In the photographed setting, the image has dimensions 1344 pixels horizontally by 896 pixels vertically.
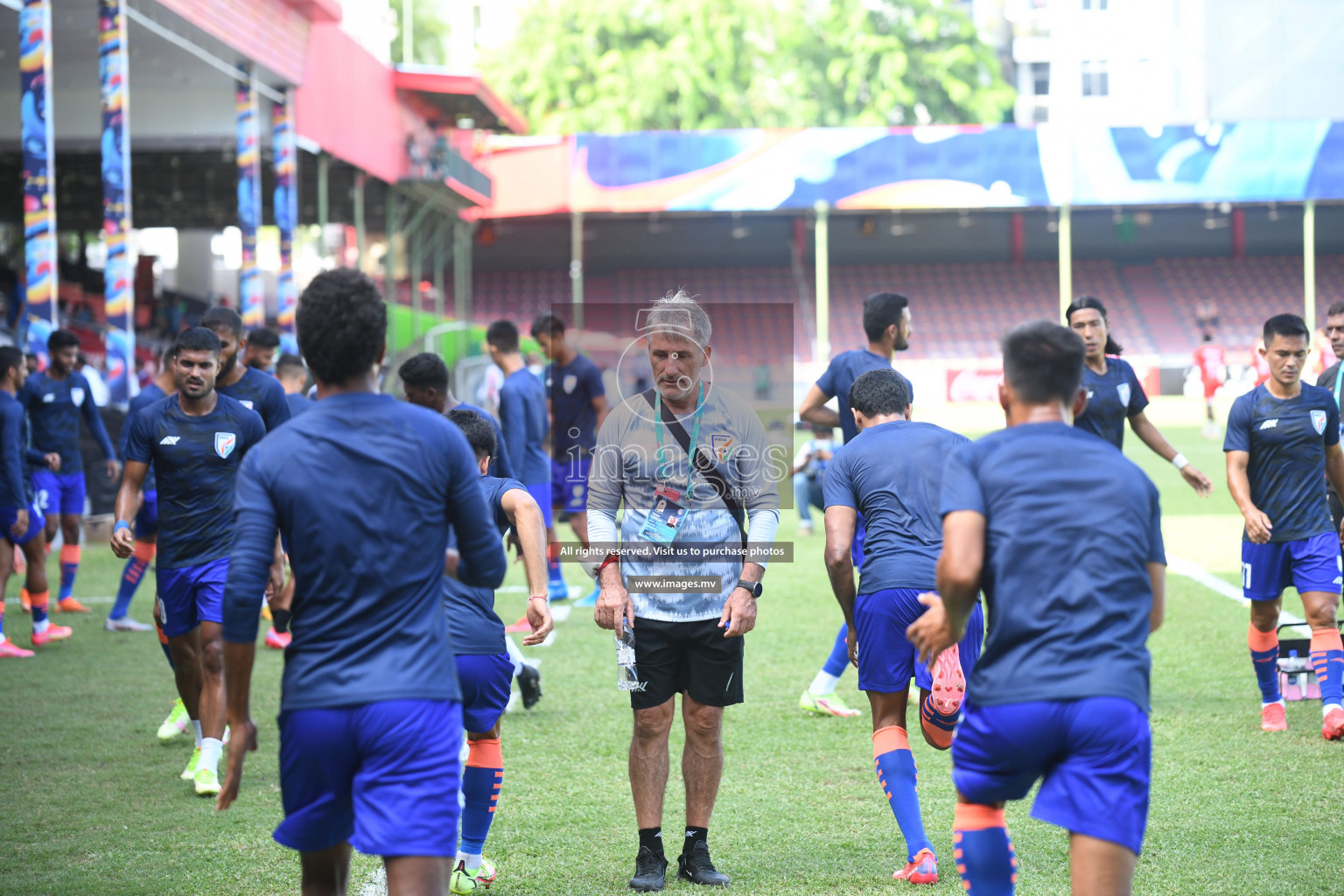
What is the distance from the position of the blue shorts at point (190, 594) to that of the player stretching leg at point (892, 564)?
3027 mm

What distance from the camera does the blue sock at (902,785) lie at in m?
4.75

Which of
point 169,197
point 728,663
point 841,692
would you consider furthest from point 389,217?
point 728,663

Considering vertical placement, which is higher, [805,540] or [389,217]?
[389,217]

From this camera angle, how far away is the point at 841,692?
8.21 m

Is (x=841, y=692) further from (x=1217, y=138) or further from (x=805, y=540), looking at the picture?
(x=1217, y=138)

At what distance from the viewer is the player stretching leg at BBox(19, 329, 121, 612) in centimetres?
1120

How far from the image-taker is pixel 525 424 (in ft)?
34.9

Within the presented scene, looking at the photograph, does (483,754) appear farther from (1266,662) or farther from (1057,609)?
(1266,662)

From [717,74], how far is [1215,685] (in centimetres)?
4606

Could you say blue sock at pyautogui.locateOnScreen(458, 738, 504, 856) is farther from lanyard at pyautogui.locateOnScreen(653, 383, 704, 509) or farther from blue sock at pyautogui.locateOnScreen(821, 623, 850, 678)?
blue sock at pyautogui.locateOnScreen(821, 623, 850, 678)

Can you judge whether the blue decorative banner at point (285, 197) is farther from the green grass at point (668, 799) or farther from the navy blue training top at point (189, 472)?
the navy blue training top at point (189, 472)

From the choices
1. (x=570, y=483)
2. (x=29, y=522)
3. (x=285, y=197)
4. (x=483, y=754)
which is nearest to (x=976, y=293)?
(x=285, y=197)

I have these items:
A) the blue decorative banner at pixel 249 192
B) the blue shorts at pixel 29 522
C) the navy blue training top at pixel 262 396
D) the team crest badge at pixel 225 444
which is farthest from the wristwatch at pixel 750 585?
the blue decorative banner at pixel 249 192

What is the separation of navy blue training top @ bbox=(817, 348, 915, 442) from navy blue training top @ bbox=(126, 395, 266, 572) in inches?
118
